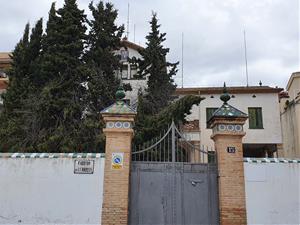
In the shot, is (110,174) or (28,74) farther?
(28,74)

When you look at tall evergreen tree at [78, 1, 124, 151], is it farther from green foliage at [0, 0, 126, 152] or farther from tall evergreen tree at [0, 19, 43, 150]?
tall evergreen tree at [0, 19, 43, 150]

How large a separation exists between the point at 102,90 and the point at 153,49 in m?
4.61

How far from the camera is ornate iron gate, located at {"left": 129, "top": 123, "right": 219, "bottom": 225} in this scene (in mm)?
8008

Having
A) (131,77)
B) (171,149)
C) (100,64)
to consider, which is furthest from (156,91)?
(171,149)

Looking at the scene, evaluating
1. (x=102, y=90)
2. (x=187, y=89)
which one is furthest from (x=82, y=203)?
(x=187, y=89)

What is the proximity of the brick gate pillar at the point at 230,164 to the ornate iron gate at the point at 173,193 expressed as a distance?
28cm

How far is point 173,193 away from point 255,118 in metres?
16.1

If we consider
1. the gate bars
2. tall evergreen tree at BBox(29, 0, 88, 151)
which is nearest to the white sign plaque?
the gate bars

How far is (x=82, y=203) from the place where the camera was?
782 centimetres

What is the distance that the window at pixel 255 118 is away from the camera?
22625 mm

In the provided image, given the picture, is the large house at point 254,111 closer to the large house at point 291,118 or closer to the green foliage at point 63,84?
the large house at point 291,118

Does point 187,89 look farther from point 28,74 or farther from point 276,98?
point 28,74

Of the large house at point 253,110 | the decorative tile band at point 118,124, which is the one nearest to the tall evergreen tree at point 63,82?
the decorative tile band at point 118,124

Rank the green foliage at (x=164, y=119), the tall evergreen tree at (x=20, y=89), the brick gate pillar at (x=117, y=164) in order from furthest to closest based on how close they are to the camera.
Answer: the tall evergreen tree at (x=20, y=89) < the green foliage at (x=164, y=119) < the brick gate pillar at (x=117, y=164)
